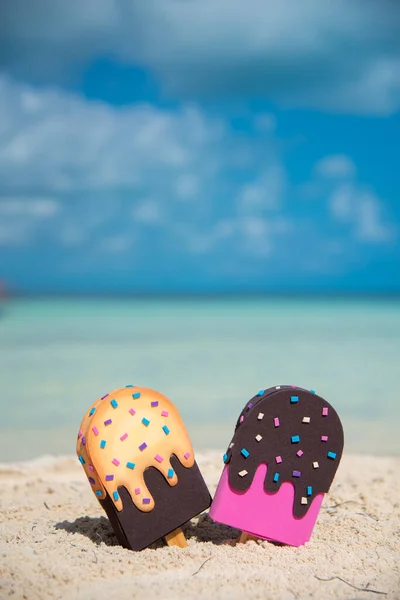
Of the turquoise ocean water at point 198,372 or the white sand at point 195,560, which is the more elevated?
the turquoise ocean water at point 198,372

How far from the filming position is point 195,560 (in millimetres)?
3498

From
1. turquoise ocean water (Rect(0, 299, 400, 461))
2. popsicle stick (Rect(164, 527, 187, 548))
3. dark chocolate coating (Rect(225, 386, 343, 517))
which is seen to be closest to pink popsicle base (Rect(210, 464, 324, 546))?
dark chocolate coating (Rect(225, 386, 343, 517))

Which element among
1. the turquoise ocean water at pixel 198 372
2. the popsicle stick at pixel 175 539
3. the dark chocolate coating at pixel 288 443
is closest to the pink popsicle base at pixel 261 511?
the dark chocolate coating at pixel 288 443

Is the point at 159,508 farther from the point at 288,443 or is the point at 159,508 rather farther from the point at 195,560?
the point at 288,443

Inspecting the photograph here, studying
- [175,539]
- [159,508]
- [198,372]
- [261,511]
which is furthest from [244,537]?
[198,372]

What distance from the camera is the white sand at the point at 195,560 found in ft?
10.4

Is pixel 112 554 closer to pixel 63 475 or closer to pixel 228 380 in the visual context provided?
pixel 63 475

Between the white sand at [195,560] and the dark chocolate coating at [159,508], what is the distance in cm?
9

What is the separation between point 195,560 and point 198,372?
9.09m

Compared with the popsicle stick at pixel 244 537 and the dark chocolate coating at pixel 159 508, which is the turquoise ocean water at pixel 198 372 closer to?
Result: the popsicle stick at pixel 244 537

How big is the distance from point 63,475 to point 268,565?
2.84 m

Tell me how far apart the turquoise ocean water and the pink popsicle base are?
11.9 feet

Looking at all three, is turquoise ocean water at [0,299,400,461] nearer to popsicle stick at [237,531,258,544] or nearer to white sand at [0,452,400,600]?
white sand at [0,452,400,600]

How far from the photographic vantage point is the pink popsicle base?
3.67 metres
